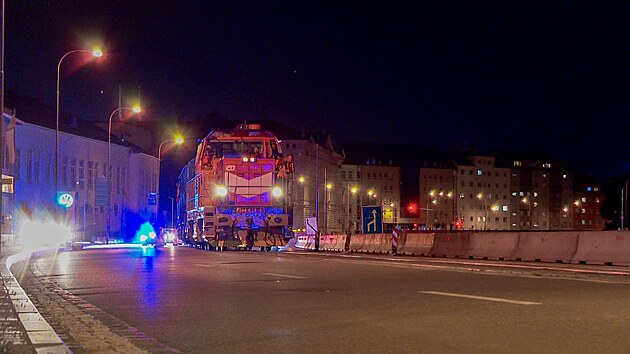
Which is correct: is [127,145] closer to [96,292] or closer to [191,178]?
[191,178]

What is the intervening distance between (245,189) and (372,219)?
29.8 feet

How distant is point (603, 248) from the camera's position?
26.2 m

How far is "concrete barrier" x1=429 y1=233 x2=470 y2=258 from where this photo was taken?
33812 mm

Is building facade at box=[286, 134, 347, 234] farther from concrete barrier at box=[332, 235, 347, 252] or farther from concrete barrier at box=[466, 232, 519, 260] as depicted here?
concrete barrier at box=[466, 232, 519, 260]

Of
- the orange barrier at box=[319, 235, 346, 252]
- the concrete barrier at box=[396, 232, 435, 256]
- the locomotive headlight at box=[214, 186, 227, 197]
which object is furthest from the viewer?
the orange barrier at box=[319, 235, 346, 252]

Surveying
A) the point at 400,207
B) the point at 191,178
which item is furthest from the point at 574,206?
the point at 191,178

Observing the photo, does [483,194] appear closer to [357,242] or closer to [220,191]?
[357,242]

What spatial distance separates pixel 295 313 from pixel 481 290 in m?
4.48

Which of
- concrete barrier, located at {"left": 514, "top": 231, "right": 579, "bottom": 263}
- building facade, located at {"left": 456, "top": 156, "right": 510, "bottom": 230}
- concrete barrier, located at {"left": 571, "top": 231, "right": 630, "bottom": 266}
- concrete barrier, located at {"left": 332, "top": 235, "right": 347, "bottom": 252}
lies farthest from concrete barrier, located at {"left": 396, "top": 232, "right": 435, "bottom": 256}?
building facade, located at {"left": 456, "top": 156, "right": 510, "bottom": 230}

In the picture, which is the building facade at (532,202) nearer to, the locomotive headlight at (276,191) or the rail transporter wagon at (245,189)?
the rail transporter wagon at (245,189)

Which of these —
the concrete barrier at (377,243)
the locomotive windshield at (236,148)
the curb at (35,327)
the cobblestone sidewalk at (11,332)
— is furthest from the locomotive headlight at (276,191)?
the cobblestone sidewalk at (11,332)

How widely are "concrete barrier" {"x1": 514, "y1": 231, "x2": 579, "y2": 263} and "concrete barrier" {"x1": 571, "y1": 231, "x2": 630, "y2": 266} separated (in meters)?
0.38

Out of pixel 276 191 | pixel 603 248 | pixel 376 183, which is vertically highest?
pixel 376 183

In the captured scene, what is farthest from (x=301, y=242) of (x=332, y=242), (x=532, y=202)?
(x=532, y=202)
